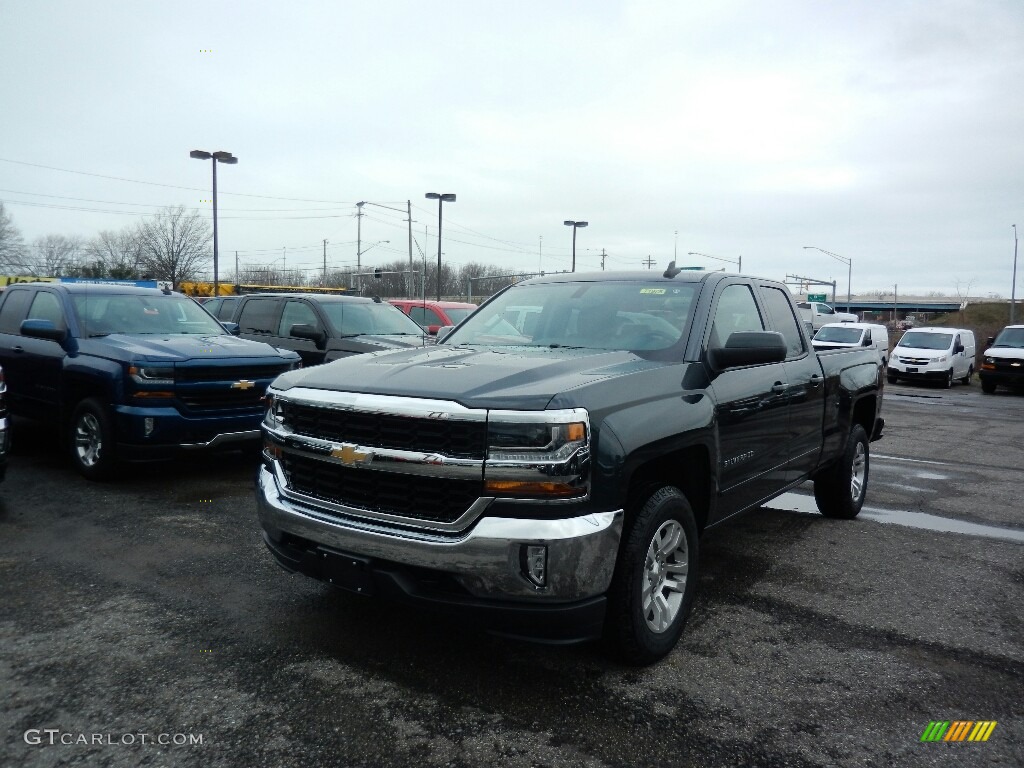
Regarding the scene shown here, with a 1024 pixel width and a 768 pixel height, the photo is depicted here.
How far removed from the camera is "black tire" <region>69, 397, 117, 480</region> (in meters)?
6.85

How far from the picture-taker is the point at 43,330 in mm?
7352

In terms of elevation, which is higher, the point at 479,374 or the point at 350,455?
the point at 479,374

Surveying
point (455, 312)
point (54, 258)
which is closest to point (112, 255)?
point (54, 258)

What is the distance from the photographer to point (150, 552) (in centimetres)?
515

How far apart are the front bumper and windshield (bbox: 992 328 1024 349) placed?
2293cm

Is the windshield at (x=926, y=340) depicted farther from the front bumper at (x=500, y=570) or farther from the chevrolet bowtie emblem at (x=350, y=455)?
the chevrolet bowtie emblem at (x=350, y=455)

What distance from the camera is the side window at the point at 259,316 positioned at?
11.1m

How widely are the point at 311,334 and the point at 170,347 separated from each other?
222 cm

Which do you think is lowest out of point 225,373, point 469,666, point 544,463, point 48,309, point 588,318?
point 469,666

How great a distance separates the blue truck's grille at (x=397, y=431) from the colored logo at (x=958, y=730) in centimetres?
209

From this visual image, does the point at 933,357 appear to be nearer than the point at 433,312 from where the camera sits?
No

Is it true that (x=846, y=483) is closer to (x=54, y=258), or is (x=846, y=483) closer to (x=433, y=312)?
(x=433, y=312)

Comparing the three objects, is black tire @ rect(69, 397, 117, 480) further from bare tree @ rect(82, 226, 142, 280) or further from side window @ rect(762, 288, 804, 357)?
bare tree @ rect(82, 226, 142, 280)

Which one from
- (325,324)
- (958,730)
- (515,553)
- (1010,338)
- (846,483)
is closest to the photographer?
(515,553)
